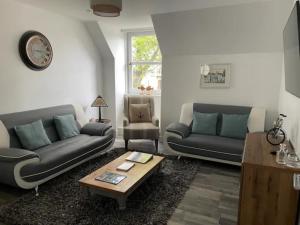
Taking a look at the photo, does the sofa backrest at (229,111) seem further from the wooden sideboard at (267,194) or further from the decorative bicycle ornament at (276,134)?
the wooden sideboard at (267,194)

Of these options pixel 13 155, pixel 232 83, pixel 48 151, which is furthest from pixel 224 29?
pixel 13 155

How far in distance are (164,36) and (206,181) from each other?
8.67 ft

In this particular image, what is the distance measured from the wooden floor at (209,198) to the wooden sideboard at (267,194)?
46 centimetres

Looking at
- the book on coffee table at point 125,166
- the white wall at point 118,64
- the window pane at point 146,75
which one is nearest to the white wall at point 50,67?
the white wall at point 118,64

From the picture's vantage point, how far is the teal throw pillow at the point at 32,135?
9.82 ft

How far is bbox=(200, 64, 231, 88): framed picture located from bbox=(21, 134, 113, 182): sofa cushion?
205cm

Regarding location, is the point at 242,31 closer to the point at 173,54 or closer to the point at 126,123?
the point at 173,54

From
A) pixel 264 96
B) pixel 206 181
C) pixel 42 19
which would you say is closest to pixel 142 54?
pixel 42 19

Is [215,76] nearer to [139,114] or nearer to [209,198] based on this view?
[139,114]

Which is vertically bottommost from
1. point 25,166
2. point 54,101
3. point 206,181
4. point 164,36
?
point 206,181

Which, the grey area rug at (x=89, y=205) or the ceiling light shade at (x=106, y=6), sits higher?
the ceiling light shade at (x=106, y=6)

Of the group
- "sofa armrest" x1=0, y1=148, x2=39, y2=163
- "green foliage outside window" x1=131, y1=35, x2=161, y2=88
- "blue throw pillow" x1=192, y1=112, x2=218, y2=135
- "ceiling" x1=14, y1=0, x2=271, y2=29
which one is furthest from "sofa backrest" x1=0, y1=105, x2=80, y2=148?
"blue throw pillow" x1=192, y1=112, x2=218, y2=135

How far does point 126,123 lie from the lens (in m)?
4.34

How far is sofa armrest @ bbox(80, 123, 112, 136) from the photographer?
383 centimetres
